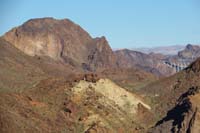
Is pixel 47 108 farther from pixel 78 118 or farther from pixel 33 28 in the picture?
pixel 33 28

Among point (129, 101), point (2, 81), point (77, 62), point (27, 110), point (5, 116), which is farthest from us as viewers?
point (77, 62)

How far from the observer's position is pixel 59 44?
14812 cm

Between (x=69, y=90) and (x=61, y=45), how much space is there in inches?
3709

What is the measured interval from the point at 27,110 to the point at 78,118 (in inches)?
189

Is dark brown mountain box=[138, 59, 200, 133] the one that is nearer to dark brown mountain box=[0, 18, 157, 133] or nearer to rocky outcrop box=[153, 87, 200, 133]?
rocky outcrop box=[153, 87, 200, 133]

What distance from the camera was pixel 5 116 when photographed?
44719 millimetres

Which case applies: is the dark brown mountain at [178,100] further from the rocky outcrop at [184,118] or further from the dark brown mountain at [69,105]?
the dark brown mountain at [69,105]

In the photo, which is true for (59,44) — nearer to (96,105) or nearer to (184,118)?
(96,105)

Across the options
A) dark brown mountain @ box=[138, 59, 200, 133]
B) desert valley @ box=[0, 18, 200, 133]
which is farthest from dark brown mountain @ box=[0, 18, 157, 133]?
dark brown mountain @ box=[138, 59, 200, 133]

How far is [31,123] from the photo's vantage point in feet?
152

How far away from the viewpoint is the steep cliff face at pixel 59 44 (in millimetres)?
142500

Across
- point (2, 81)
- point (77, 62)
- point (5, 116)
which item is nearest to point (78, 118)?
point (5, 116)

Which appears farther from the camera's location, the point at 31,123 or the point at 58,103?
the point at 58,103

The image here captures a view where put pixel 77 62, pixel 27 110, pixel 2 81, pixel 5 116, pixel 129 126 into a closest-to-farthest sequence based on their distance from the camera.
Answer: pixel 5 116, pixel 27 110, pixel 129 126, pixel 2 81, pixel 77 62
